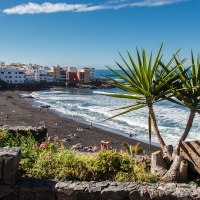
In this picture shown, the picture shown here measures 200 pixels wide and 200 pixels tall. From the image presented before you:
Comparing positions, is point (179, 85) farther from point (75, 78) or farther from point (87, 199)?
point (75, 78)

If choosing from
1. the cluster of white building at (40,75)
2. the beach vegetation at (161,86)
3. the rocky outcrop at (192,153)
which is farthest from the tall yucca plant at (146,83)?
the cluster of white building at (40,75)

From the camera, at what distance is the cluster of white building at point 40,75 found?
9669 cm

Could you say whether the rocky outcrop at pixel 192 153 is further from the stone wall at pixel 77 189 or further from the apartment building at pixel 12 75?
the apartment building at pixel 12 75

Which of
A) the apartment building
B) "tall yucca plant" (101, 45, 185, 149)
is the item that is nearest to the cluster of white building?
the apartment building

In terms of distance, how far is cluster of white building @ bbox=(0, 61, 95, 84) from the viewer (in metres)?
96.7

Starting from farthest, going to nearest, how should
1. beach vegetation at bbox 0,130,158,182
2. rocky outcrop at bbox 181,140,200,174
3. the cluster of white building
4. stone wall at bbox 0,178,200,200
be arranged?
the cluster of white building → rocky outcrop at bbox 181,140,200,174 → beach vegetation at bbox 0,130,158,182 → stone wall at bbox 0,178,200,200

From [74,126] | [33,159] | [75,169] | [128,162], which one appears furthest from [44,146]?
[74,126]

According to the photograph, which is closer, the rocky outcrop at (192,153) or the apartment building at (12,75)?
the rocky outcrop at (192,153)

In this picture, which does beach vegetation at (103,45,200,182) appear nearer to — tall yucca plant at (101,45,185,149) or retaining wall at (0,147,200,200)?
tall yucca plant at (101,45,185,149)

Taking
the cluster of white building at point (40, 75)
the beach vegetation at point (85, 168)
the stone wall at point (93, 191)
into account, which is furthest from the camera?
the cluster of white building at point (40, 75)

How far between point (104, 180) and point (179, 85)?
2.40 m

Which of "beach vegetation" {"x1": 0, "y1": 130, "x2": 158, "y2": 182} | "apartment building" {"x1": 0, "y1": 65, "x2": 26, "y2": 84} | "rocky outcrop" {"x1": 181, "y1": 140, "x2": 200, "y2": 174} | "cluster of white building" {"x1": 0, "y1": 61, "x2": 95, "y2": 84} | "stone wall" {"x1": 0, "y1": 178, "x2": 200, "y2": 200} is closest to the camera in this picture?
"stone wall" {"x1": 0, "y1": 178, "x2": 200, "y2": 200}

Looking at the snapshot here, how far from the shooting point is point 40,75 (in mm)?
108125

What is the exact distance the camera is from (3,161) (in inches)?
170
